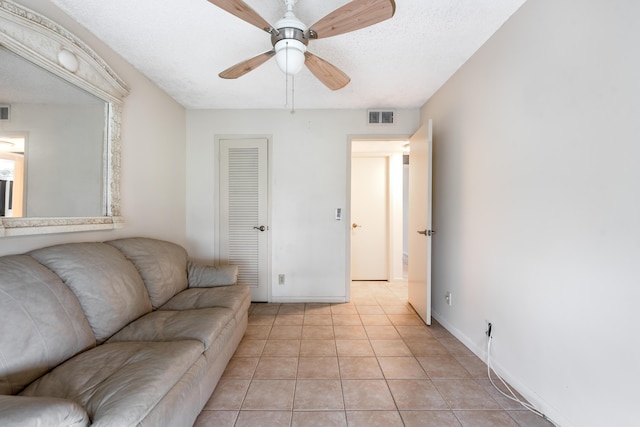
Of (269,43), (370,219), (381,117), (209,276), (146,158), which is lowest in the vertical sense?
(209,276)

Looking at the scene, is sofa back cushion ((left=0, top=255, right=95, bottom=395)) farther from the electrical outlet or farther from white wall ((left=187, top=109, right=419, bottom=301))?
the electrical outlet

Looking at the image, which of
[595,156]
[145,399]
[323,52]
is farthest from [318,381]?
[323,52]

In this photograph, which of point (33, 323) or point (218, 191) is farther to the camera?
point (218, 191)

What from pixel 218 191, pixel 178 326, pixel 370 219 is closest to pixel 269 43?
pixel 218 191

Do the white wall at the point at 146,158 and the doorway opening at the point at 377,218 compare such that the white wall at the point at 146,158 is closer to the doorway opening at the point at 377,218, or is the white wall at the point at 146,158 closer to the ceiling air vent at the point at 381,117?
the ceiling air vent at the point at 381,117

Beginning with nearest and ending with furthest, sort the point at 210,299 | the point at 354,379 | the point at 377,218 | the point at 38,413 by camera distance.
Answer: the point at 38,413
the point at 354,379
the point at 210,299
the point at 377,218

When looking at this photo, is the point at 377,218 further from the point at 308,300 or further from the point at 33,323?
the point at 33,323

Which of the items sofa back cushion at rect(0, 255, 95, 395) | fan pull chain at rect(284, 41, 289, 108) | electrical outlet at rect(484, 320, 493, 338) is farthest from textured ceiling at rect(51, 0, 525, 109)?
electrical outlet at rect(484, 320, 493, 338)

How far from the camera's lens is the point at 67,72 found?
1.67 metres

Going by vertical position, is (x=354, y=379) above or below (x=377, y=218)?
below

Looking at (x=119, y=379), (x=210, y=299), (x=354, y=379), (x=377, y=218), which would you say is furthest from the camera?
(x=377, y=218)

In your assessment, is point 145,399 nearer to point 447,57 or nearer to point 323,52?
point 323,52

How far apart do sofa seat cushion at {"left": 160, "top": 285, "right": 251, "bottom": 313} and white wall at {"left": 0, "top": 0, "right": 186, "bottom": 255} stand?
0.73 meters

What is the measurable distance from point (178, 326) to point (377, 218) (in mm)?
3451
